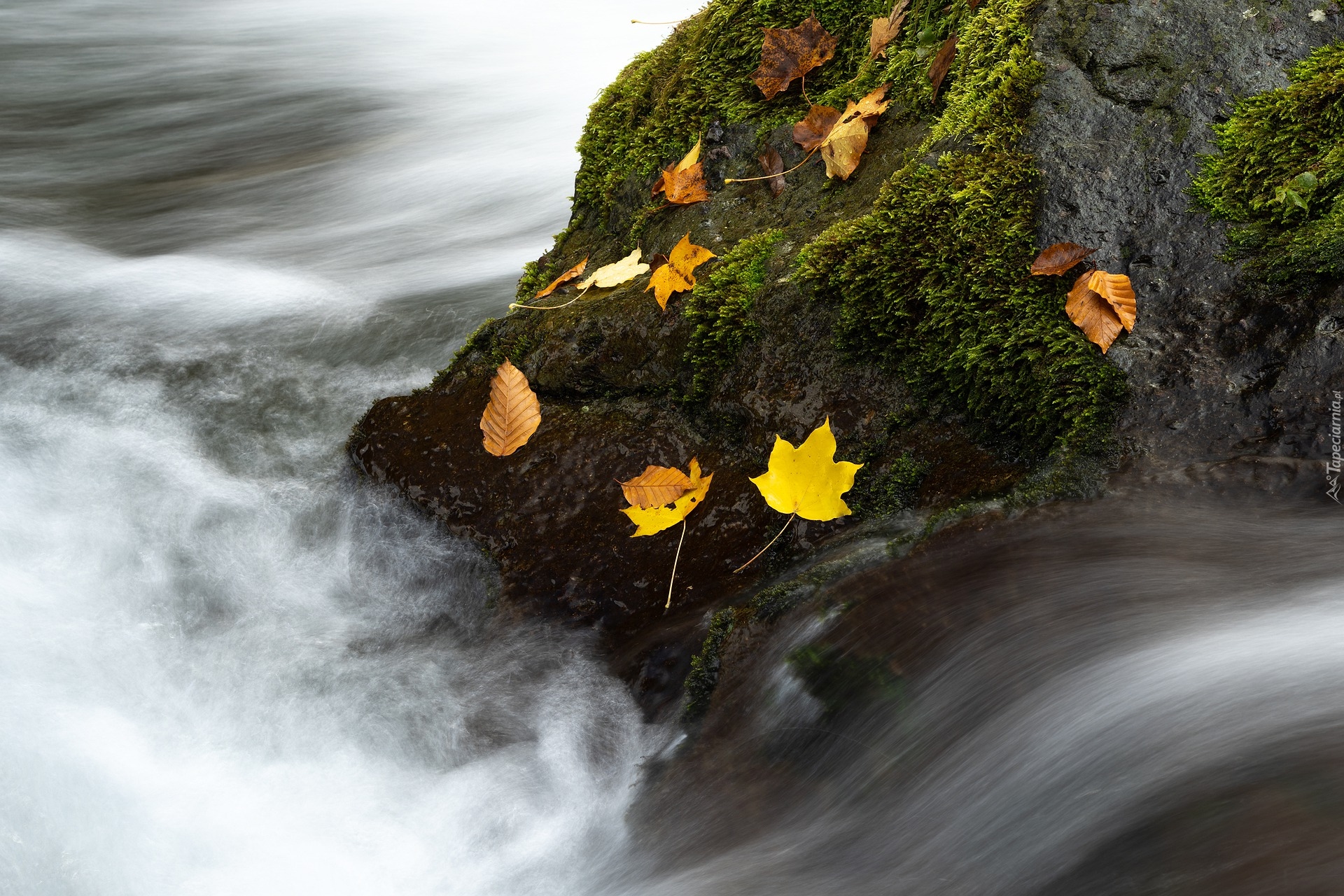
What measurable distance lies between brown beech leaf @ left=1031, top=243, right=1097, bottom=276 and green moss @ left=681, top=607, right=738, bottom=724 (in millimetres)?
1047

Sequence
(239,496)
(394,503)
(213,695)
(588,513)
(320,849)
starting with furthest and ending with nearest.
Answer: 1. (239,496)
2. (394,503)
3. (213,695)
4. (588,513)
5. (320,849)

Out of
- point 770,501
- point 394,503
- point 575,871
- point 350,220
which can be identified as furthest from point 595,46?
point 575,871

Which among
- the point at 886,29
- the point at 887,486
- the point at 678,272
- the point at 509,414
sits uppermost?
the point at 886,29

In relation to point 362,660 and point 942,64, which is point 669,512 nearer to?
point 362,660

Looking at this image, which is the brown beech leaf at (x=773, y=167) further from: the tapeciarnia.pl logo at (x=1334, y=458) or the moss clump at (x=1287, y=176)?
the tapeciarnia.pl logo at (x=1334, y=458)

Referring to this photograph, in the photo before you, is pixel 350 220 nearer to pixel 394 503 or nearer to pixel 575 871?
pixel 394 503

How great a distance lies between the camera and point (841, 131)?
277cm

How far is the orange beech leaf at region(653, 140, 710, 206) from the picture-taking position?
9.97ft

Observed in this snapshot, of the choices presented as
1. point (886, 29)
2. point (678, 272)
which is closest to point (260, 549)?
point (678, 272)

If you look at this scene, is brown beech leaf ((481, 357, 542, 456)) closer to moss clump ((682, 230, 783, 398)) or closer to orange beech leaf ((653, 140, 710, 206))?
moss clump ((682, 230, 783, 398))

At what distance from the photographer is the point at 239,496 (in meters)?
3.44

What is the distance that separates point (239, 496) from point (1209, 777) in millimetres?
2997

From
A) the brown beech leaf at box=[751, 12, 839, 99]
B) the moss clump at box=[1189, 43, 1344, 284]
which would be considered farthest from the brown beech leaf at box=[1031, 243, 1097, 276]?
the brown beech leaf at box=[751, 12, 839, 99]

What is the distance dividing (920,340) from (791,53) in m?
1.20
